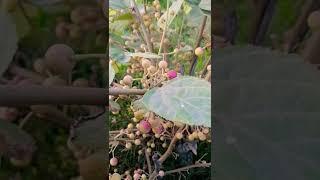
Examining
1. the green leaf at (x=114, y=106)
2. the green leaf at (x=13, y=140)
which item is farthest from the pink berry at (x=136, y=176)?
the green leaf at (x=13, y=140)

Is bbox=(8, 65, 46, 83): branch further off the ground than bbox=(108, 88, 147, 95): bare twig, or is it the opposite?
bbox=(8, 65, 46, 83): branch

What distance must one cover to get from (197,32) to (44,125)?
803 mm

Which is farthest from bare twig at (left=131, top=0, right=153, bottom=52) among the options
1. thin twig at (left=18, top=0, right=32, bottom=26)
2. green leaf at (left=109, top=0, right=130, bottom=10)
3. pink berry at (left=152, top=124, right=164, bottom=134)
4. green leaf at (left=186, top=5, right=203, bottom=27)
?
thin twig at (left=18, top=0, right=32, bottom=26)

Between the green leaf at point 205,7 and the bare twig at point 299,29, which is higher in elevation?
the green leaf at point 205,7

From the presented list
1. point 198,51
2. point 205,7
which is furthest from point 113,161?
point 205,7

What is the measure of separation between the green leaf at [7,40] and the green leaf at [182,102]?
422 mm

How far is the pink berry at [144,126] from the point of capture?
4.73 ft

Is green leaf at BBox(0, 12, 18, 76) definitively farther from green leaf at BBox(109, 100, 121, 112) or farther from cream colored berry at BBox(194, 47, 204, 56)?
cream colored berry at BBox(194, 47, 204, 56)

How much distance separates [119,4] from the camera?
1392mm

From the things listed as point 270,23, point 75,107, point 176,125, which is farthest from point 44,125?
point 176,125

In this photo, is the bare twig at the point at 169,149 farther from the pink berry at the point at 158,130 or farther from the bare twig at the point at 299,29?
the bare twig at the point at 299,29

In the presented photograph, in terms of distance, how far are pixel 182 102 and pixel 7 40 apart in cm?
47

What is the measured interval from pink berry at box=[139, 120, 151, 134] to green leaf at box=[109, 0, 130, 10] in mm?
369

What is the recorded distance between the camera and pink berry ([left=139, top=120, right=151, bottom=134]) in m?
1.44
